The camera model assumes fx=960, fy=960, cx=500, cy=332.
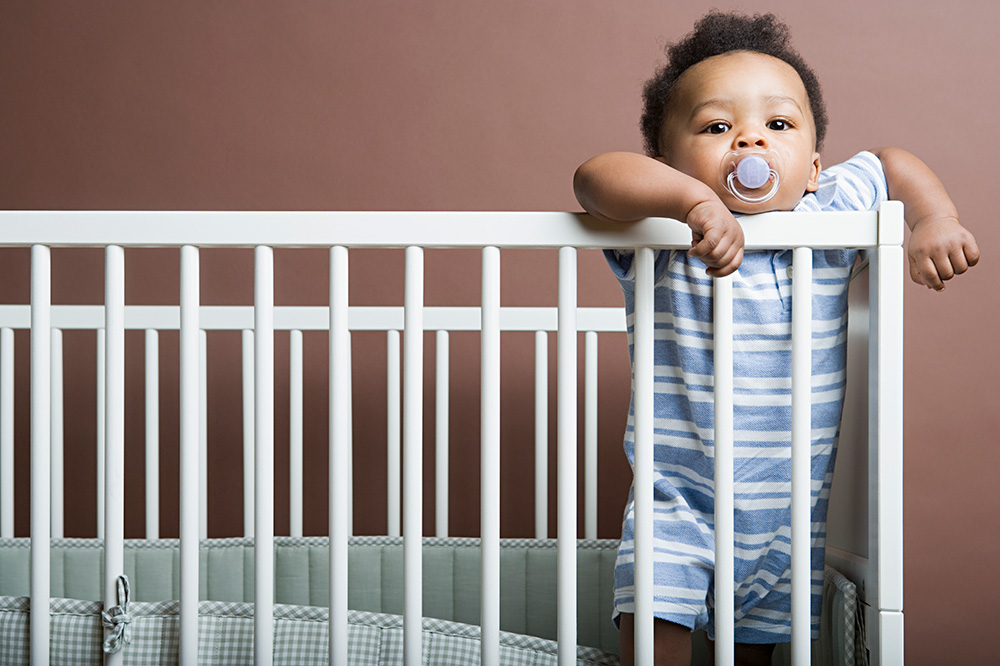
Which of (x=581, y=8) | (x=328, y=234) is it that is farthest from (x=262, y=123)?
(x=328, y=234)

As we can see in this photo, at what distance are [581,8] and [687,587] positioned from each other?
1.17 m

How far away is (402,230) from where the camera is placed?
696mm

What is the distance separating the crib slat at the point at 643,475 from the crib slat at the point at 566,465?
46 mm

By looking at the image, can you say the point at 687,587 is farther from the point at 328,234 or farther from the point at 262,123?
the point at 262,123

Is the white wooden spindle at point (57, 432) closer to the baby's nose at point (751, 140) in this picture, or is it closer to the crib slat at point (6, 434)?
the crib slat at point (6, 434)

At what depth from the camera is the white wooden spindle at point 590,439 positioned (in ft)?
4.25

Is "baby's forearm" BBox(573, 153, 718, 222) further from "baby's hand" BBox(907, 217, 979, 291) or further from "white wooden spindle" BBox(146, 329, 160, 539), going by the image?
"white wooden spindle" BBox(146, 329, 160, 539)

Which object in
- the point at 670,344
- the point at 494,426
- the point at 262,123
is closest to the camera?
the point at 494,426

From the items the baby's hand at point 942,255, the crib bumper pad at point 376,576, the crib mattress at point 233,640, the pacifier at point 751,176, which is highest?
the pacifier at point 751,176

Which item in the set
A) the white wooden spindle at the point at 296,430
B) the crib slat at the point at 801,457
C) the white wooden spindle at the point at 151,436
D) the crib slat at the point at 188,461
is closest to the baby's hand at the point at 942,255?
the crib slat at the point at 801,457

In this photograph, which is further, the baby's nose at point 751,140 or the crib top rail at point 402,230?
the baby's nose at point 751,140

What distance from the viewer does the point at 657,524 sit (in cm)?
79

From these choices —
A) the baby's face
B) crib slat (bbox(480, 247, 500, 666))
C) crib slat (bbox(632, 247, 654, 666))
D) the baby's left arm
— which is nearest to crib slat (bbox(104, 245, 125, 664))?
crib slat (bbox(480, 247, 500, 666))

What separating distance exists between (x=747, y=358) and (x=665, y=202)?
18 centimetres
